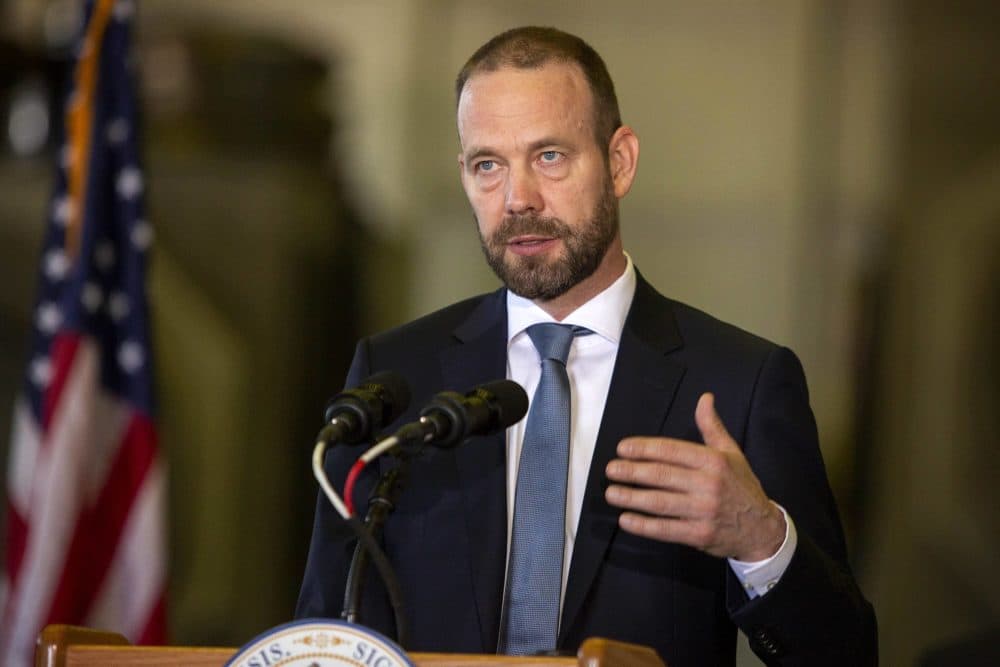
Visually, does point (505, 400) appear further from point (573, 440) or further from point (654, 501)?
point (573, 440)

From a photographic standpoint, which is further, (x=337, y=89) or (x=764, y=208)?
(x=337, y=89)

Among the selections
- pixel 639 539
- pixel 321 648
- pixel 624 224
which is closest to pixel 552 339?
pixel 639 539

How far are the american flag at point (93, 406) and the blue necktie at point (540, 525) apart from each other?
1.76 meters

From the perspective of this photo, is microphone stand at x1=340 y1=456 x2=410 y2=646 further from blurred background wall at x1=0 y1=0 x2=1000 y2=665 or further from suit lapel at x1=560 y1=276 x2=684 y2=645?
blurred background wall at x1=0 y1=0 x2=1000 y2=665

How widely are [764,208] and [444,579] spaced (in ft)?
9.56

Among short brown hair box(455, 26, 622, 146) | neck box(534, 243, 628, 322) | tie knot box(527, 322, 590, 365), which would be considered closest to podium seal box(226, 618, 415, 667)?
tie knot box(527, 322, 590, 365)

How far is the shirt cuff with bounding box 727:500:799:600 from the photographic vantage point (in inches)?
76.9

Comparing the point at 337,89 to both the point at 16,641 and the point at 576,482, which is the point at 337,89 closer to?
the point at 16,641

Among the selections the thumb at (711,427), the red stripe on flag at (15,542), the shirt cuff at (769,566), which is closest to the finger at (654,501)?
the thumb at (711,427)

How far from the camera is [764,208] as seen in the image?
482cm

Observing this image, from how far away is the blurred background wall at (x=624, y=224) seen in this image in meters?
4.50

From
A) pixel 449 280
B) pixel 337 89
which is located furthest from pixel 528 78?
pixel 337 89

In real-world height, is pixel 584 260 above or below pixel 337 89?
below

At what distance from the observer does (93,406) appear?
372 centimetres
